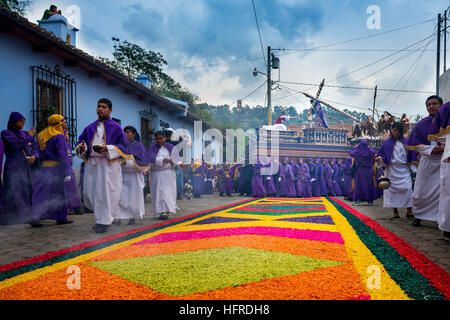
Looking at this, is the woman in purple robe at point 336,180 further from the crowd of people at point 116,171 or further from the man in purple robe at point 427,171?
the man in purple robe at point 427,171

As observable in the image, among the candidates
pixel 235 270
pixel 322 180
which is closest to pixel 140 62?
pixel 322 180

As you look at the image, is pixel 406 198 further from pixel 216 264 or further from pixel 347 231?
pixel 216 264

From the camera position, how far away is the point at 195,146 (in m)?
15.9

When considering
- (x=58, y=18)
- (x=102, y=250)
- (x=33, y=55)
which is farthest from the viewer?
(x=58, y=18)

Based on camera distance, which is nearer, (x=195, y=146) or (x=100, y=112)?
(x=100, y=112)

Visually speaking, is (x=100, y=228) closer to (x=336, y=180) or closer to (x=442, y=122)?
(x=442, y=122)

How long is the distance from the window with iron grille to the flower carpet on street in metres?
4.89

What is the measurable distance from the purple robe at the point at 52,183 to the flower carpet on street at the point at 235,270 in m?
2.33

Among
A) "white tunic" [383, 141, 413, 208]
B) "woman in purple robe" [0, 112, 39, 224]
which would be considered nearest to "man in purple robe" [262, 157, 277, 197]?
"white tunic" [383, 141, 413, 208]

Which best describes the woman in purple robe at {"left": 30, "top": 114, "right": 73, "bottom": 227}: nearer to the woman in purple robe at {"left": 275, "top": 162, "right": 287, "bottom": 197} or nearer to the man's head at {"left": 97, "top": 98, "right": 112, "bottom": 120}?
the man's head at {"left": 97, "top": 98, "right": 112, "bottom": 120}

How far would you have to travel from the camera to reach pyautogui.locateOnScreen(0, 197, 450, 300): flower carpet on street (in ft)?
6.87

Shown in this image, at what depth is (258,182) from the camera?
1420 centimetres
